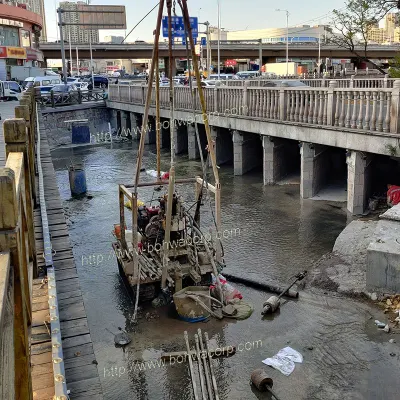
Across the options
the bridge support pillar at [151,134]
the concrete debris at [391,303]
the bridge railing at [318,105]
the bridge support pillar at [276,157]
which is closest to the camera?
the concrete debris at [391,303]

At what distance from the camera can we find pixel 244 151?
60.2 ft

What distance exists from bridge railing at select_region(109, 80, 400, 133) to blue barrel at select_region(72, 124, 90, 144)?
11.4 m

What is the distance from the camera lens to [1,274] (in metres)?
1.63

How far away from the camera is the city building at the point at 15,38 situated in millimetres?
50531

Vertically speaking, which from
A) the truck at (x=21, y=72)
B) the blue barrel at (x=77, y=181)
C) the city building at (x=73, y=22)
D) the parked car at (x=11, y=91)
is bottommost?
the blue barrel at (x=77, y=181)

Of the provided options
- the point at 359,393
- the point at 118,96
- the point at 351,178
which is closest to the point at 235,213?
the point at 351,178

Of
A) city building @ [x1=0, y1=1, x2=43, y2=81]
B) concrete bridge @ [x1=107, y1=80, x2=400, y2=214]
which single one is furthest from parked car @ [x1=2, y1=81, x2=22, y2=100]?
city building @ [x1=0, y1=1, x2=43, y2=81]

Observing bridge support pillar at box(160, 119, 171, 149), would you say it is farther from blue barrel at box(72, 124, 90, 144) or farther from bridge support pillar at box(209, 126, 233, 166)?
bridge support pillar at box(209, 126, 233, 166)

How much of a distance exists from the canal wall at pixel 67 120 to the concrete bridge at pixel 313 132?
9.46m

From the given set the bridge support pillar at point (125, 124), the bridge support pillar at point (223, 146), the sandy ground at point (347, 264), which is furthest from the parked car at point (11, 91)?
the sandy ground at point (347, 264)

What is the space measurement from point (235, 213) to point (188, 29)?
23.9ft

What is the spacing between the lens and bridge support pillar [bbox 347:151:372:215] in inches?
482

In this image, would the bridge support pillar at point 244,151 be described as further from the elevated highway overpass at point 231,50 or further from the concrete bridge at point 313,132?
the elevated highway overpass at point 231,50

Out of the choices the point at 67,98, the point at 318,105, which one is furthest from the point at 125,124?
the point at 318,105
